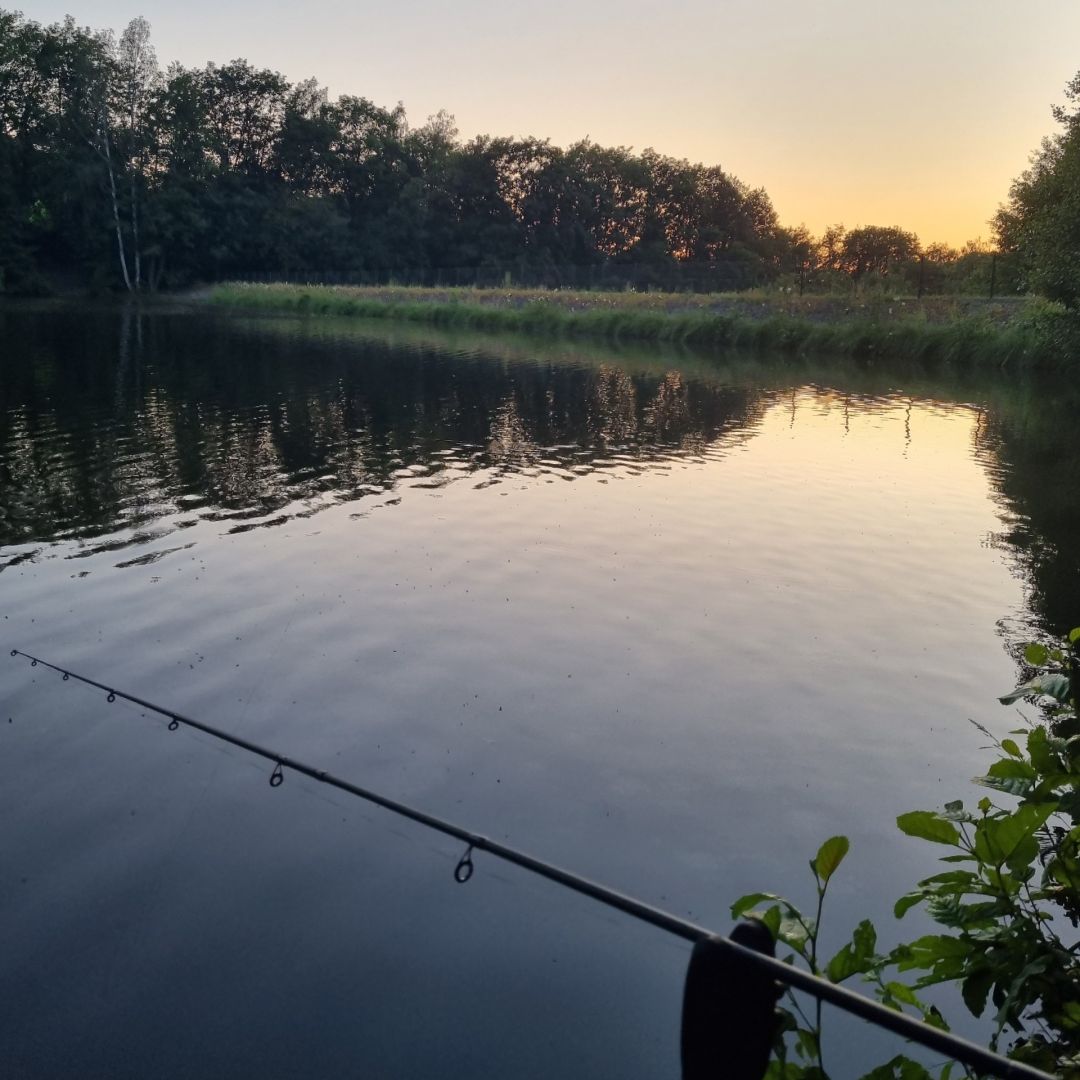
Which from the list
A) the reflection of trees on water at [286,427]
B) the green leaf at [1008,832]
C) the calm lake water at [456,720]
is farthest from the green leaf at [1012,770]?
the reflection of trees on water at [286,427]

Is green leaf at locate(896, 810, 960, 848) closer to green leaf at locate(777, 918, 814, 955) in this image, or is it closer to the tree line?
green leaf at locate(777, 918, 814, 955)

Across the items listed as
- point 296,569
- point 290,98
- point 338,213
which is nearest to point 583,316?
point 296,569

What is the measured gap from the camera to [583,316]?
155 ft

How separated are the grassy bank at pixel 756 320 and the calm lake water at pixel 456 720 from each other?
741 inches

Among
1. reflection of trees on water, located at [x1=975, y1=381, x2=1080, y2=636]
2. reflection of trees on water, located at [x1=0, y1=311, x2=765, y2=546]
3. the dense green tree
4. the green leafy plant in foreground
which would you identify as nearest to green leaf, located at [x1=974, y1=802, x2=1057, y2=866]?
the green leafy plant in foreground

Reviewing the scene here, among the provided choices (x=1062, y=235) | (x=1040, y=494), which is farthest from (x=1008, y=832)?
(x=1062, y=235)

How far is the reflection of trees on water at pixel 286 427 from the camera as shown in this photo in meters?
12.2

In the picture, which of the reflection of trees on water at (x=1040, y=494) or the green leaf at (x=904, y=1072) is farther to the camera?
the reflection of trees on water at (x=1040, y=494)

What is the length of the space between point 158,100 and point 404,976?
8158 cm

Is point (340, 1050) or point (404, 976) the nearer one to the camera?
point (340, 1050)

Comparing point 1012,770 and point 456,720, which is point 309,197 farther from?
point 1012,770

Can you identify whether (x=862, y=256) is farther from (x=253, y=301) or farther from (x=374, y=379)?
(x=374, y=379)

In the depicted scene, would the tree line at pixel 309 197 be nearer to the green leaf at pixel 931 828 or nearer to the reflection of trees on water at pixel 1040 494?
the reflection of trees on water at pixel 1040 494

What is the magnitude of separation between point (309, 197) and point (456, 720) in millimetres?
86490
